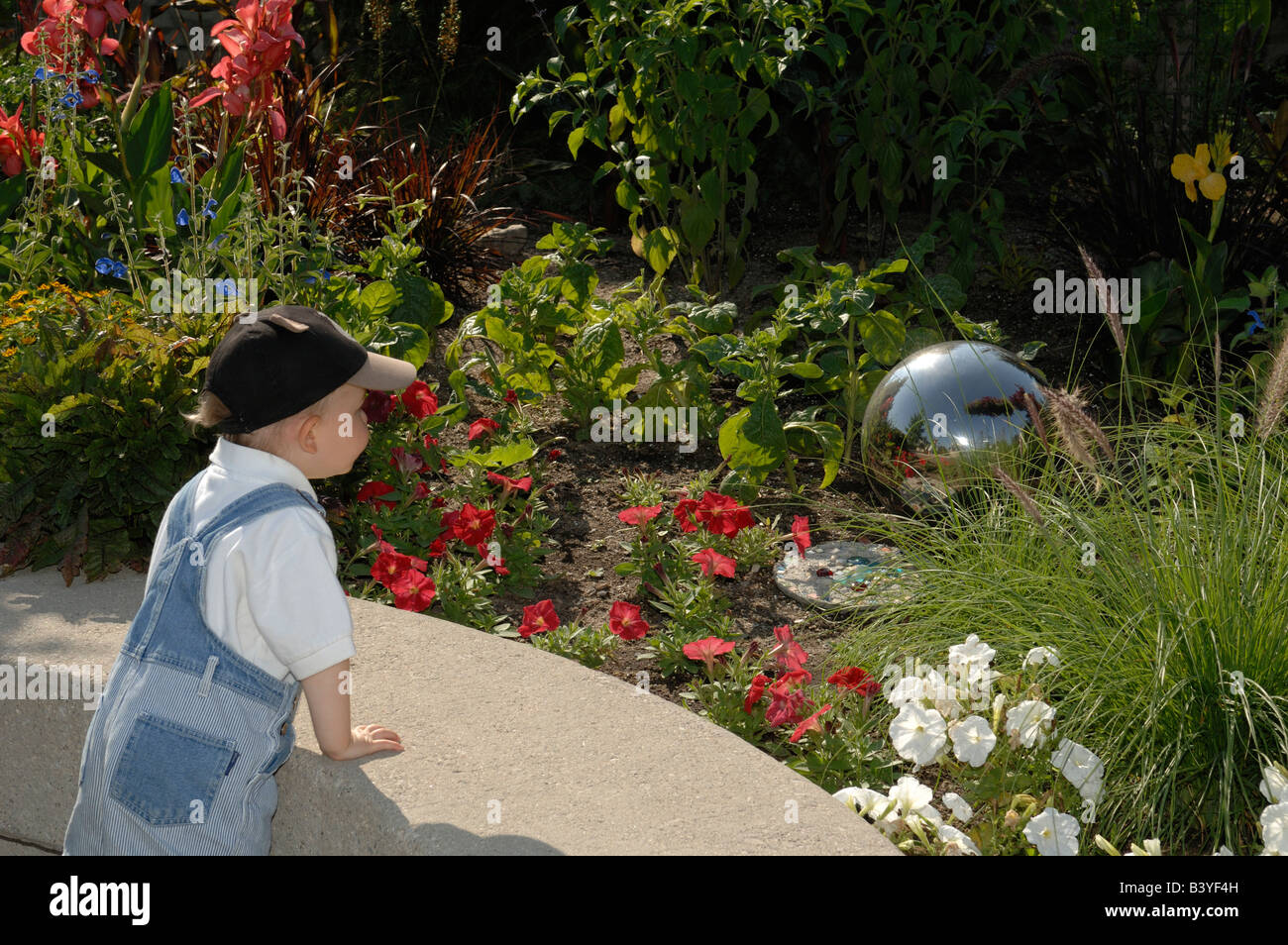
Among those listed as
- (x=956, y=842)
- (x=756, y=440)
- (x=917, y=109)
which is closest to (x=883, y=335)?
(x=756, y=440)

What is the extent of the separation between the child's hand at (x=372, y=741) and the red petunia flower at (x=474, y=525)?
107 centimetres

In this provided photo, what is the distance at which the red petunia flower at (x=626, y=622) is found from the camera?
130 inches

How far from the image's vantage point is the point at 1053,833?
7.89 feet

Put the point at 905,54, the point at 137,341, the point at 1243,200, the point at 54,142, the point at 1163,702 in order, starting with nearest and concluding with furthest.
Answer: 1. the point at 1163,702
2. the point at 137,341
3. the point at 54,142
4. the point at 1243,200
5. the point at 905,54

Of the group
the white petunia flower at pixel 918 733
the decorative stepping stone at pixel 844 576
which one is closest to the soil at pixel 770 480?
the decorative stepping stone at pixel 844 576

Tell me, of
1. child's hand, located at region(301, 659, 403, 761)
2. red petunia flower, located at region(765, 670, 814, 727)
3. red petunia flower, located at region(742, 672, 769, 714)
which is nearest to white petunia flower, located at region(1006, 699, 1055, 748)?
red petunia flower, located at region(765, 670, 814, 727)

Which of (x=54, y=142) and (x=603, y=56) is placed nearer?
(x=54, y=142)

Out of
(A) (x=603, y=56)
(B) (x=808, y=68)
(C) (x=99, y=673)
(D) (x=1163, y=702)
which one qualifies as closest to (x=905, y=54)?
(B) (x=808, y=68)

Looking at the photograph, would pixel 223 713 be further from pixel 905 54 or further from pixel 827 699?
pixel 905 54

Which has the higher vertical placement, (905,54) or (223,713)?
(905,54)

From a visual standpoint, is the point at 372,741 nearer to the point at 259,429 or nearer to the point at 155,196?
the point at 259,429

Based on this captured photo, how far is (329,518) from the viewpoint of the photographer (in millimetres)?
3764

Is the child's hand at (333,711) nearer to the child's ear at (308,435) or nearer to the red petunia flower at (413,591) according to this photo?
the child's ear at (308,435)

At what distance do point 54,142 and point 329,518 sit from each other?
1.82 m
